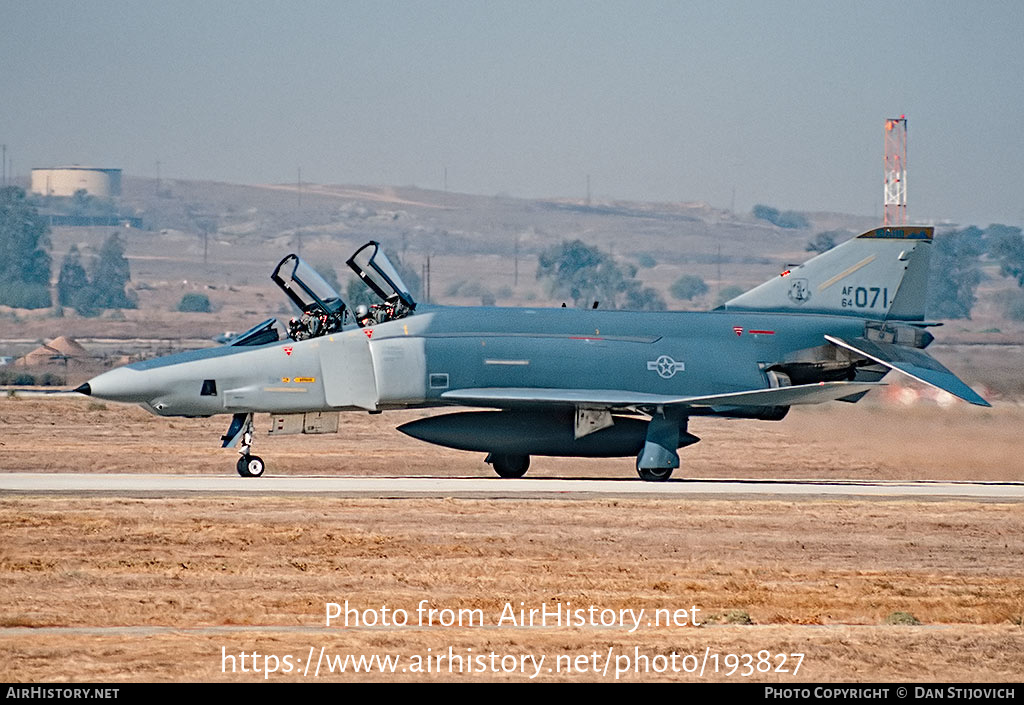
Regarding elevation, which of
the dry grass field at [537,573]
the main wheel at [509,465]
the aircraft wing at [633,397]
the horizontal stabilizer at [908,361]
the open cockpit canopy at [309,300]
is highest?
the open cockpit canopy at [309,300]

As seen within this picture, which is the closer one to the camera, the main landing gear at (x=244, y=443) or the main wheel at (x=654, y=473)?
the main landing gear at (x=244, y=443)

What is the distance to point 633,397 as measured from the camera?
25484 mm

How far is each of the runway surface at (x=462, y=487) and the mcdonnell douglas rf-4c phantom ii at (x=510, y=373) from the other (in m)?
0.94

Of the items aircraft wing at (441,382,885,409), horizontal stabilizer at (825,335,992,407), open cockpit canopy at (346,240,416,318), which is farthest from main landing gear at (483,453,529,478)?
horizontal stabilizer at (825,335,992,407)

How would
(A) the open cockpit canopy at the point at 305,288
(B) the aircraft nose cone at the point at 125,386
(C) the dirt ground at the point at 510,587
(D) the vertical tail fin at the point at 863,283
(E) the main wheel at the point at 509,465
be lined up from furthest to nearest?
1. (D) the vertical tail fin at the point at 863,283
2. (E) the main wheel at the point at 509,465
3. (A) the open cockpit canopy at the point at 305,288
4. (B) the aircraft nose cone at the point at 125,386
5. (C) the dirt ground at the point at 510,587

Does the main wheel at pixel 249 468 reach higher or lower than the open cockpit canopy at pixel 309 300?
lower

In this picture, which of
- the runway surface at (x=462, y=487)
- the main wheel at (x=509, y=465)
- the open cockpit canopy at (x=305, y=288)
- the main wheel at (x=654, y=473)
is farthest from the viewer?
the main wheel at (x=509, y=465)

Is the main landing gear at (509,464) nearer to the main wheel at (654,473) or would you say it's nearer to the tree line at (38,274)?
the main wheel at (654,473)

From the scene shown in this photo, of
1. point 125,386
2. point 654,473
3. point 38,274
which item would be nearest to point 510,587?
point 654,473

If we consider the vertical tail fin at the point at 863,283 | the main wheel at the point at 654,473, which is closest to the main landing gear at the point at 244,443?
the main wheel at the point at 654,473

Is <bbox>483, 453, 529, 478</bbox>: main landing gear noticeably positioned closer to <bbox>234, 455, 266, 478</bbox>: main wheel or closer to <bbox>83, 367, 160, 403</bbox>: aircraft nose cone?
<bbox>234, 455, 266, 478</bbox>: main wheel

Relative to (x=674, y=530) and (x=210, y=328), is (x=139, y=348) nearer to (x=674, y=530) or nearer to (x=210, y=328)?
(x=210, y=328)

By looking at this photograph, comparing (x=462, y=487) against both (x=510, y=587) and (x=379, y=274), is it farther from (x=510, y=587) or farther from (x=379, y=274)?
(x=510, y=587)

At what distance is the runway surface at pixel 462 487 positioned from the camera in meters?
22.0
